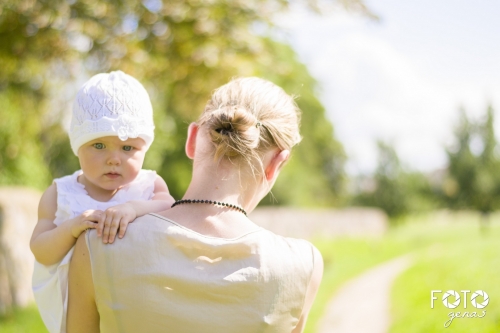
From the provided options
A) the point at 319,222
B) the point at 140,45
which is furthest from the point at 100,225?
the point at 319,222

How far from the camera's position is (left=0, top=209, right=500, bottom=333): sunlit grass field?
6.42 metres

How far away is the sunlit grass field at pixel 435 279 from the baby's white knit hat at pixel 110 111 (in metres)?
4.97

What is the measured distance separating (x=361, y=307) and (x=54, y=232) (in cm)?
765

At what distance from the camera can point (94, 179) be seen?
6.62 feet

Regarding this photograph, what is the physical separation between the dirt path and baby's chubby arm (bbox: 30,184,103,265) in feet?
19.3

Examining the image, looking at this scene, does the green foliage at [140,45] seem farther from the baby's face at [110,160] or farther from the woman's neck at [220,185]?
the woman's neck at [220,185]

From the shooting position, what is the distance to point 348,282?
11.7m

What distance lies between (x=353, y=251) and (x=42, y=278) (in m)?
16.2

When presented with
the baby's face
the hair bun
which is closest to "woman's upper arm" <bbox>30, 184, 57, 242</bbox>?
the baby's face

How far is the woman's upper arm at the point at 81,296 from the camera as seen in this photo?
1.67 m

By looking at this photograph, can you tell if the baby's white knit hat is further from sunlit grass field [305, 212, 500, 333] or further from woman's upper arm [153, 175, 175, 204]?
sunlit grass field [305, 212, 500, 333]

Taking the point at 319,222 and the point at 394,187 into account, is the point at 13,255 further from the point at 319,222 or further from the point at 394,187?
the point at 394,187

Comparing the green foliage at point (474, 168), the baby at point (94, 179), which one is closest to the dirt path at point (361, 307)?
the green foliage at point (474, 168)

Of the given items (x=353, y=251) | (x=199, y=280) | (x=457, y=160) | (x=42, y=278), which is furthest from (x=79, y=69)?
(x=353, y=251)
